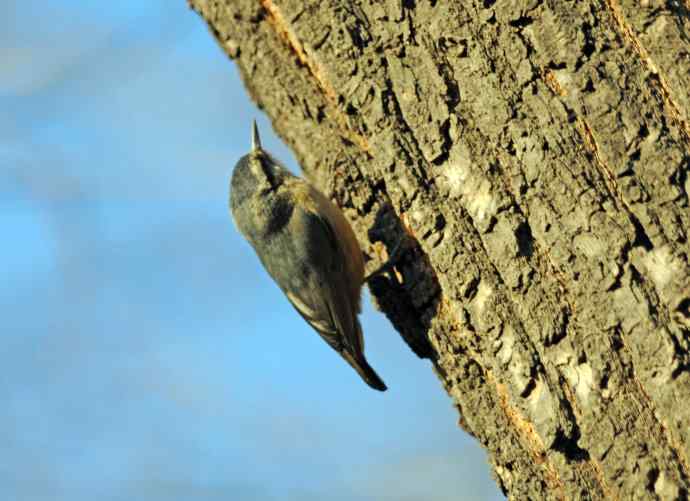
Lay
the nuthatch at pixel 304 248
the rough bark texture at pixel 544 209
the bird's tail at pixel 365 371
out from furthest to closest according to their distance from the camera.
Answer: the bird's tail at pixel 365 371 < the nuthatch at pixel 304 248 < the rough bark texture at pixel 544 209

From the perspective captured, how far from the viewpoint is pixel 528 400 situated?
360cm

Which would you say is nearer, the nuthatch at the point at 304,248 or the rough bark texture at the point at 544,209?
the rough bark texture at the point at 544,209

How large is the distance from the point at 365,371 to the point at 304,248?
0.63 metres

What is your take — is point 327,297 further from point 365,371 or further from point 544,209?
point 544,209

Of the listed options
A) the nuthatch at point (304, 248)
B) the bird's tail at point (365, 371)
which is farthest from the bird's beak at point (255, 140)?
the bird's tail at point (365, 371)

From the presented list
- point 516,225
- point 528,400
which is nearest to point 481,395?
point 528,400

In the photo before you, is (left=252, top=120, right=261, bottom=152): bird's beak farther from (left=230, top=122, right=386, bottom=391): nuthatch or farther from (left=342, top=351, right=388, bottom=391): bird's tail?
(left=342, top=351, right=388, bottom=391): bird's tail

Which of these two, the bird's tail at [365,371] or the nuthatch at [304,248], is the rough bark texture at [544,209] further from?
the bird's tail at [365,371]

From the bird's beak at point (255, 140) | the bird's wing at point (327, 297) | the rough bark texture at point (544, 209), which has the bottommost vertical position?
the rough bark texture at point (544, 209)

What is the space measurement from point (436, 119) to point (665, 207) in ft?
2.76

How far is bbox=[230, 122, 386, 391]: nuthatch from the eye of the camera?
510 cm

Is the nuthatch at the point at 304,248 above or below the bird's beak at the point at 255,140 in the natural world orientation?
below

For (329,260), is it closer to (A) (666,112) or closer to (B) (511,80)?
(B) (511,80)

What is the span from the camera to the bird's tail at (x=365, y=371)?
17.3 feet
